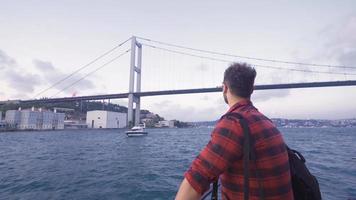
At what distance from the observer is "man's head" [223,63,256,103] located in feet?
4.21

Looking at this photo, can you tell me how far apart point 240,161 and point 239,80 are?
1.37ft

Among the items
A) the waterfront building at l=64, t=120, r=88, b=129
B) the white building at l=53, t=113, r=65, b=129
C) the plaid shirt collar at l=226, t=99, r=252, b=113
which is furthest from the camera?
the waterfront building at l=64, t=120, r=88, b=129

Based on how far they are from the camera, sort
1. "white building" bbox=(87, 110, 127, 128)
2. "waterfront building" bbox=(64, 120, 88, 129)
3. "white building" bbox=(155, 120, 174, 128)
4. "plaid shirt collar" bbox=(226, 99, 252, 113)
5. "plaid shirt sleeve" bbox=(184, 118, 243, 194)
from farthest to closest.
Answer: "white building" bbox=(155, 120, 174, 128)
"waterfront building" bbox=(64, 120, 88, 129)
"white building" bbox=(87, 110, 127, 128)
"plaid shirt collar" bbox=(226, 99, 252, 113)
"plaid shirt sleeve" bbox=(184, 118, 243, 194)

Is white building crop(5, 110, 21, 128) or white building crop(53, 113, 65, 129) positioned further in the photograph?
white building crop(53, 113, 65, 129)

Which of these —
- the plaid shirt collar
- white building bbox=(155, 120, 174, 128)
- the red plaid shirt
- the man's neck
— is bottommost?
white building bbox=(155, 120, 174, 128)

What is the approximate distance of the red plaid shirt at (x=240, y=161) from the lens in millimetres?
1094

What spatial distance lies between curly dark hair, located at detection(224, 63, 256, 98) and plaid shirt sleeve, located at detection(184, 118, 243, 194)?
0.82ft

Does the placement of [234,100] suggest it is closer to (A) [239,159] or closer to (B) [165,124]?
(A) [239,159]

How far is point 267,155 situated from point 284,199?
25 centimetres

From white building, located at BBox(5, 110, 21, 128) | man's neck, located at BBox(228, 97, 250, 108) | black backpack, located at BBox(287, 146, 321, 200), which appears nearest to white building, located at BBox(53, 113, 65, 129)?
white building, located at BBox(5, 110, 21, 128)

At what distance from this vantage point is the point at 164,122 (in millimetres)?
106250

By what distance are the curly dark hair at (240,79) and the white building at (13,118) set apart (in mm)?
71826

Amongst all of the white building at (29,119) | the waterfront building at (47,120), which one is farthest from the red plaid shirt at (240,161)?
the waterfront building at (47,120)

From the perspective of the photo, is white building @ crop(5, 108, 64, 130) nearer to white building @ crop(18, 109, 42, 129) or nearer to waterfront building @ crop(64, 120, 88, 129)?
white building @ crop(18, 109, 42, 129)
